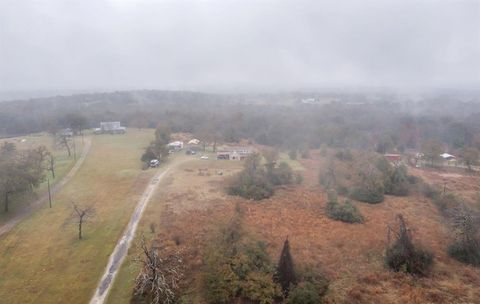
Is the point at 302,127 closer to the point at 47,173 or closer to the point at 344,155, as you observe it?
the point at 344,155

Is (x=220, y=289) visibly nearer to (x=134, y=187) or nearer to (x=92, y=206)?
(x=92, y=206)

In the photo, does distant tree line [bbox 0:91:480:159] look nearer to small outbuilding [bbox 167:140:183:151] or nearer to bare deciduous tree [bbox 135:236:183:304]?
small outbuilding [bbox 167:140:183:151]

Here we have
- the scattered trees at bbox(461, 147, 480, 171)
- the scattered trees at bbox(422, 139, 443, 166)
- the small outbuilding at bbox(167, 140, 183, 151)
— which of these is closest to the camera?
the scattered trees at bbox(461, 147, 480, 171)

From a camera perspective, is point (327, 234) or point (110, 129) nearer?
point (327, 234)

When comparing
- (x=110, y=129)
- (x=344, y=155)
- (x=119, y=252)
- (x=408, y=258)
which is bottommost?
(x=119, y=252)

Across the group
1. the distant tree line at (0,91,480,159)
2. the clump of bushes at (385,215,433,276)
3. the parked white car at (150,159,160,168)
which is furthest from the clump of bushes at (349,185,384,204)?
the parked white car at (150,159,160,168)

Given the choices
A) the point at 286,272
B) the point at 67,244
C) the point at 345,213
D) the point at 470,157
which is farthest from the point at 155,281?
the point at 470,157

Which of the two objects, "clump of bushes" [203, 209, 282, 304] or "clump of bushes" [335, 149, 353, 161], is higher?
"clump of bushes" [335, 149, 353, 161]
